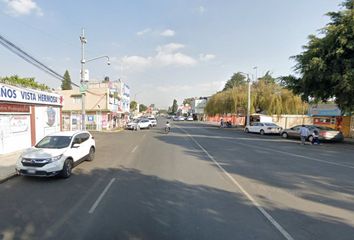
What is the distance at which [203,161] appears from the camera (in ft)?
40.3

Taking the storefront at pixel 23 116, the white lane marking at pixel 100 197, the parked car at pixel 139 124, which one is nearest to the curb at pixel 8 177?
the white lane marking at pixel 100 197

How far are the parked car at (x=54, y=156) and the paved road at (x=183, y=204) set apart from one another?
1.19 feet

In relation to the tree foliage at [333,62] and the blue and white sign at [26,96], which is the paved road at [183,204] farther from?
the tree foliage at [333,62]

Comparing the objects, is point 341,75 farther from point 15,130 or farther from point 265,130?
point 15,130

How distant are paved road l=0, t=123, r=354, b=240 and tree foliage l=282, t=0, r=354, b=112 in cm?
1305

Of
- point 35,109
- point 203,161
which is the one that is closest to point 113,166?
point 203,161

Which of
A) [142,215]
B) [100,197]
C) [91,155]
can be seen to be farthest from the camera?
[91,155]

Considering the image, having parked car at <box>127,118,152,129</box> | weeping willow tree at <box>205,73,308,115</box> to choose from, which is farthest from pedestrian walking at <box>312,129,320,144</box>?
parked car at <box>127,118,152,129</box>

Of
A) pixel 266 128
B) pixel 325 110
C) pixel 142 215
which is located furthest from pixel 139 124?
pixel 142 215

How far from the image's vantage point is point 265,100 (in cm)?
4366

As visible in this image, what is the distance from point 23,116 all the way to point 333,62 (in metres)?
23.2

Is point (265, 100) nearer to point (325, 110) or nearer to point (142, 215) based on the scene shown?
point (325, 110)

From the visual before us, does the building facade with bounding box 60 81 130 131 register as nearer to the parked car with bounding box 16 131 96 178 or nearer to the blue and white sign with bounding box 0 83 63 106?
the blue and white sign with bounding box 0 83 63 106

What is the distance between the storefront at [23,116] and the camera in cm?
1530
